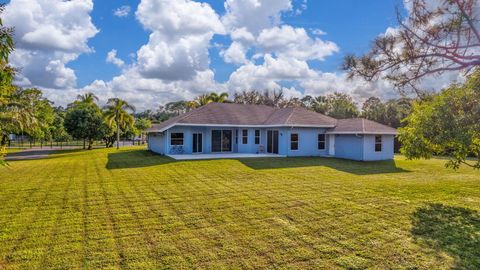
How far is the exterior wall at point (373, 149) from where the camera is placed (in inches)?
783

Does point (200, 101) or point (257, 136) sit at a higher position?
point (200, 101)

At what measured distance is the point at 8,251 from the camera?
531 centimetres

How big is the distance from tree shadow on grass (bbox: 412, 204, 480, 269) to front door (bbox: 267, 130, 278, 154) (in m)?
14.6

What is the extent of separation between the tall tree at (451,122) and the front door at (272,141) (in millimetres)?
13330

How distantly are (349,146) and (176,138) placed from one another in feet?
40.0

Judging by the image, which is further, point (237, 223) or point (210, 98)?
point (210, 98)

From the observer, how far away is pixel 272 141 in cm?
2333

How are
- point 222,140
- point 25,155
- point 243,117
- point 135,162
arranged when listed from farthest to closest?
point 25,155
point 243,117
point 222,140
point 135,162

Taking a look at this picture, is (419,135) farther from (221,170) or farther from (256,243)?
(221,170)

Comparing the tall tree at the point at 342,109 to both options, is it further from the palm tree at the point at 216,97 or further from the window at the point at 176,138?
the window at the point at 176,138

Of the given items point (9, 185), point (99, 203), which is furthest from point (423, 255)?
point (9, 185)

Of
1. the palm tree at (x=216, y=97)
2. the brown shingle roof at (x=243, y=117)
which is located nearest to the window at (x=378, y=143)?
the brown shingle roof at (x=243, y=117)

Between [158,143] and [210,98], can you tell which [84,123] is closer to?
[158,143]

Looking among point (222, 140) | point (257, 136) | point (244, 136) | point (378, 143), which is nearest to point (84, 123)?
point (222, 140)
